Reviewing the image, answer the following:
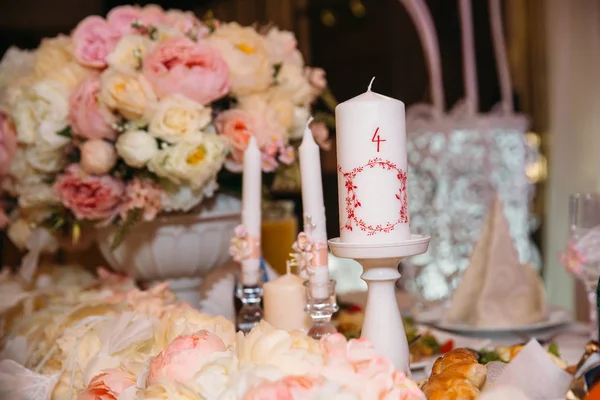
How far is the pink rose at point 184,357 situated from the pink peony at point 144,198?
60 cm

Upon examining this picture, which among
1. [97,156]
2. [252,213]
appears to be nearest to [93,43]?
[97,156]

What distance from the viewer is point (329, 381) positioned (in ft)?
1.92

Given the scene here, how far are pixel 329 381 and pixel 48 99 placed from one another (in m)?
0.88

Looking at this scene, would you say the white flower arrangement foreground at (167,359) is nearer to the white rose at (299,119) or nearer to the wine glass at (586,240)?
the white rose at (299,119)

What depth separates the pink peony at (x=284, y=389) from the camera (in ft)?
1.86

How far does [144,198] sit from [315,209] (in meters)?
0.42

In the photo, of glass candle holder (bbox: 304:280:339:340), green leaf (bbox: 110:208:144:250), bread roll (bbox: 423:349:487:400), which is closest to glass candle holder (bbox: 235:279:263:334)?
glass candle holder (bbox: 304:280:339:340)

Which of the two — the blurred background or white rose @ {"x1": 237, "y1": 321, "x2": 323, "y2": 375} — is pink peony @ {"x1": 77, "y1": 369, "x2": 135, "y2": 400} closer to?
white rose @ {"x1": 237, "y1": 321, "x2": 323, "y2": 375}

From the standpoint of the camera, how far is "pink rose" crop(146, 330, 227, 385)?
63 cm

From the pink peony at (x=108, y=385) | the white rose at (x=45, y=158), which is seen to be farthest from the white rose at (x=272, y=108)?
the pink peony at (x=108, y=385)

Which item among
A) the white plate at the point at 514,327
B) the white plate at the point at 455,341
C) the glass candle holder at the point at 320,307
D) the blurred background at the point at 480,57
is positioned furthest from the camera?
the blurred background at the point at 480,57

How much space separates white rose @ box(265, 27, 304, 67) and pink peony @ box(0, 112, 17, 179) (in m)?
0.49

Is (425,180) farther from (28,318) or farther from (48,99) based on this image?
(28,318)

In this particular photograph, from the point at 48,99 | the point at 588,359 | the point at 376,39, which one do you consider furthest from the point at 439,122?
the point at 376,39
